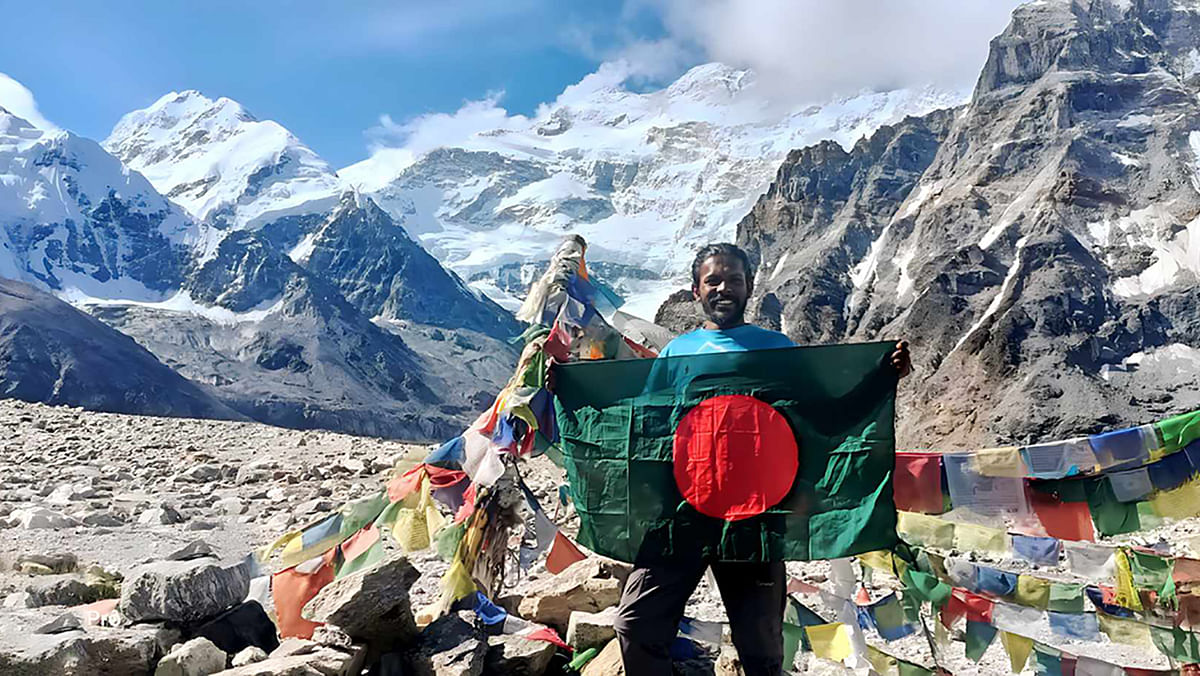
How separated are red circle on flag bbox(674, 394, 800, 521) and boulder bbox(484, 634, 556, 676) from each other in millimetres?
A: 1436

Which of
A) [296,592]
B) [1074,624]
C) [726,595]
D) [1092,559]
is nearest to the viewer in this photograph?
[726,595]

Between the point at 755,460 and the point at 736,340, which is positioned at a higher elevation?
the point at 736,340

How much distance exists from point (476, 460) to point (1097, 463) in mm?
3415

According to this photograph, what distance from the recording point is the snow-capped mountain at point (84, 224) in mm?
155000

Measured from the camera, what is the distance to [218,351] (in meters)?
128

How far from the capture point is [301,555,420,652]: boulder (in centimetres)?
452

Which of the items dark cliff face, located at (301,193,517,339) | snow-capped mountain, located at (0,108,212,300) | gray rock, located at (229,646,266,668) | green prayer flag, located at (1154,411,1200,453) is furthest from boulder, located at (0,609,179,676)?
dark cliff face, located at (301,193,517,339)

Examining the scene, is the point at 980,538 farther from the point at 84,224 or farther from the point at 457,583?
the point at 84,224

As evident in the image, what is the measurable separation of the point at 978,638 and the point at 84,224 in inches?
7592

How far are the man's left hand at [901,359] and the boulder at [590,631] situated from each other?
2.11 meters

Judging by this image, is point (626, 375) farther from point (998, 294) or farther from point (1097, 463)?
point (998, 294)

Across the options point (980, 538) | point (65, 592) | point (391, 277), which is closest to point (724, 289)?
point (980, 538)

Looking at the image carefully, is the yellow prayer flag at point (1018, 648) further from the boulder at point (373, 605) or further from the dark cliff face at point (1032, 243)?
the dark cliff face at point (1032, 243)

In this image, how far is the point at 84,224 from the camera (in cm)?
16675
